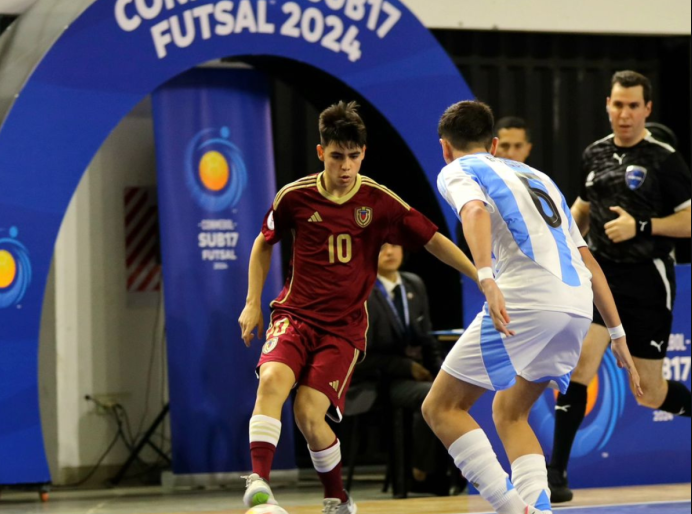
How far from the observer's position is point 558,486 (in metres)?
6.50

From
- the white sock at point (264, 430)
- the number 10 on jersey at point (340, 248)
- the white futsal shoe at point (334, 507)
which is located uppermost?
the number 10 on jersey at point (340, 248)

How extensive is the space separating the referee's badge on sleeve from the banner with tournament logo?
2524 mm

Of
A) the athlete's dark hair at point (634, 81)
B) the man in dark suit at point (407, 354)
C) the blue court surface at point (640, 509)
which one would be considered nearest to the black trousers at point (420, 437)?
the man in dark suit at point (407, 354)

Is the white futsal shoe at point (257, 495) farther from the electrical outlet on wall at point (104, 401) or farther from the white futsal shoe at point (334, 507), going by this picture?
the electrical outlet on wall at point (104, 401)

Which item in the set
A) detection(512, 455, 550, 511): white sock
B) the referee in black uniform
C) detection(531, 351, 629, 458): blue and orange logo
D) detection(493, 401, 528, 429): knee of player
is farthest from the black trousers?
detection(512, 455, 550, 511): white sock

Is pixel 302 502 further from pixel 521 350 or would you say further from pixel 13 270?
pixel 521 350

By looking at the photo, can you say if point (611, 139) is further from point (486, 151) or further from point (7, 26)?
point (7, 26)

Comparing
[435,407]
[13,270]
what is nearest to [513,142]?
[435,407]

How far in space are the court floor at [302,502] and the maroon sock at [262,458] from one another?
1.42 m

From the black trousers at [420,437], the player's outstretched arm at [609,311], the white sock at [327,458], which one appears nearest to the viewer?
the player's outstretched arm at [609,311]

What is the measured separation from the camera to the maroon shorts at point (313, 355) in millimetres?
5441

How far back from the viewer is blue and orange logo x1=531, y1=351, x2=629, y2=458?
776 cm

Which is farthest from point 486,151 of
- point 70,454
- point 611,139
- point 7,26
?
point 70,454

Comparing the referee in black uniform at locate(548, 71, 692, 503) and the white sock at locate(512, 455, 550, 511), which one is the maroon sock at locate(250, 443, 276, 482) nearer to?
the white sock at locate(512, 455, 550, 511)
